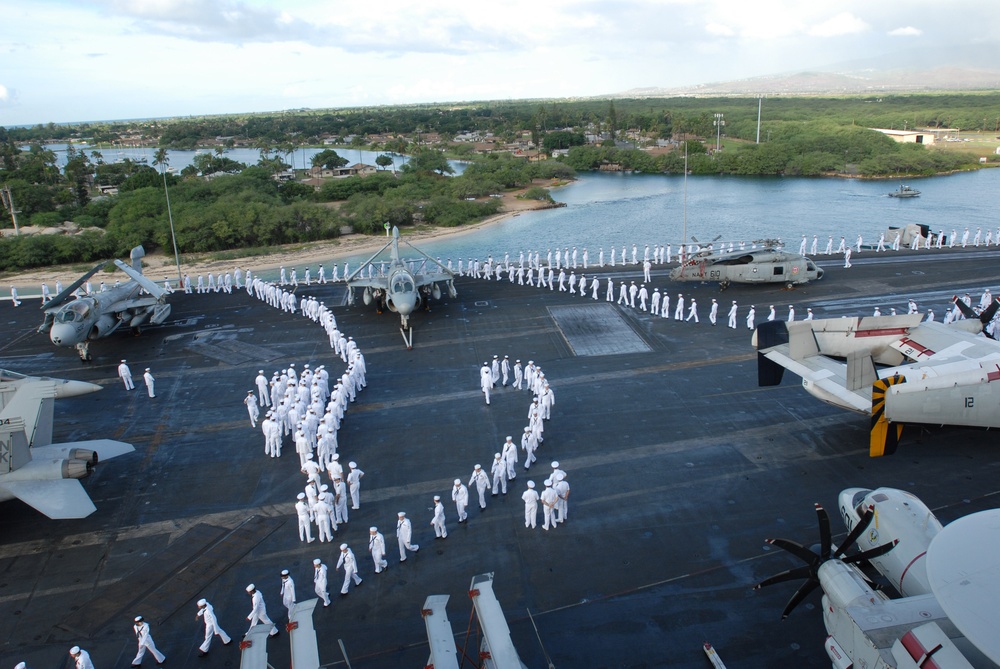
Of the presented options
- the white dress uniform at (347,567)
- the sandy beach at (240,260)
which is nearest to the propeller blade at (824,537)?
the white dress uniform at (347,567)

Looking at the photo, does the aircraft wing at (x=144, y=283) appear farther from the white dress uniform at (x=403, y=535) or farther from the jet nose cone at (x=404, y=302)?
the white dress uniform at (x=403, y=535)

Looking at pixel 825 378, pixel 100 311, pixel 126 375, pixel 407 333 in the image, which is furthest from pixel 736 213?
pixel 126 375

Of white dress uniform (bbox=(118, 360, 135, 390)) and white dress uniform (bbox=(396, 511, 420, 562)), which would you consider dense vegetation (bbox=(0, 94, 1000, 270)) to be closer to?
white dress uniform (bbox=(118, 360, 135, 390))

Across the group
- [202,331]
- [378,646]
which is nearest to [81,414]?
[202,331]

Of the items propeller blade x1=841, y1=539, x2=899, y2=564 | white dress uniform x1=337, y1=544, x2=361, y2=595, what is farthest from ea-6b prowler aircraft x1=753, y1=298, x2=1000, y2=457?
white dress uniform x1=337, y1=544, x2=361, y2=595

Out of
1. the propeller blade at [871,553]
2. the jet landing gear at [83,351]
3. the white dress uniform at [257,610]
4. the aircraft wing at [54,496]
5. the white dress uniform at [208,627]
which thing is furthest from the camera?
the jet landing gear at [83,351]

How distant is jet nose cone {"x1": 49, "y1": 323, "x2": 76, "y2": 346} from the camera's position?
79.8ft

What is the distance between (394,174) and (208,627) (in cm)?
9017

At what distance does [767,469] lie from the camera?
53.7ft

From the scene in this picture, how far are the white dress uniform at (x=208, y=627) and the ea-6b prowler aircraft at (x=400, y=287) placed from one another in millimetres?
16073

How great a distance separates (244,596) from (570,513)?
23.1ft

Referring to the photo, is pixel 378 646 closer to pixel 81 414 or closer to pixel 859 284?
pixel 81 414

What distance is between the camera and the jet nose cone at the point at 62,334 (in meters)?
24.3

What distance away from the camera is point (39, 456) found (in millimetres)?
15305
